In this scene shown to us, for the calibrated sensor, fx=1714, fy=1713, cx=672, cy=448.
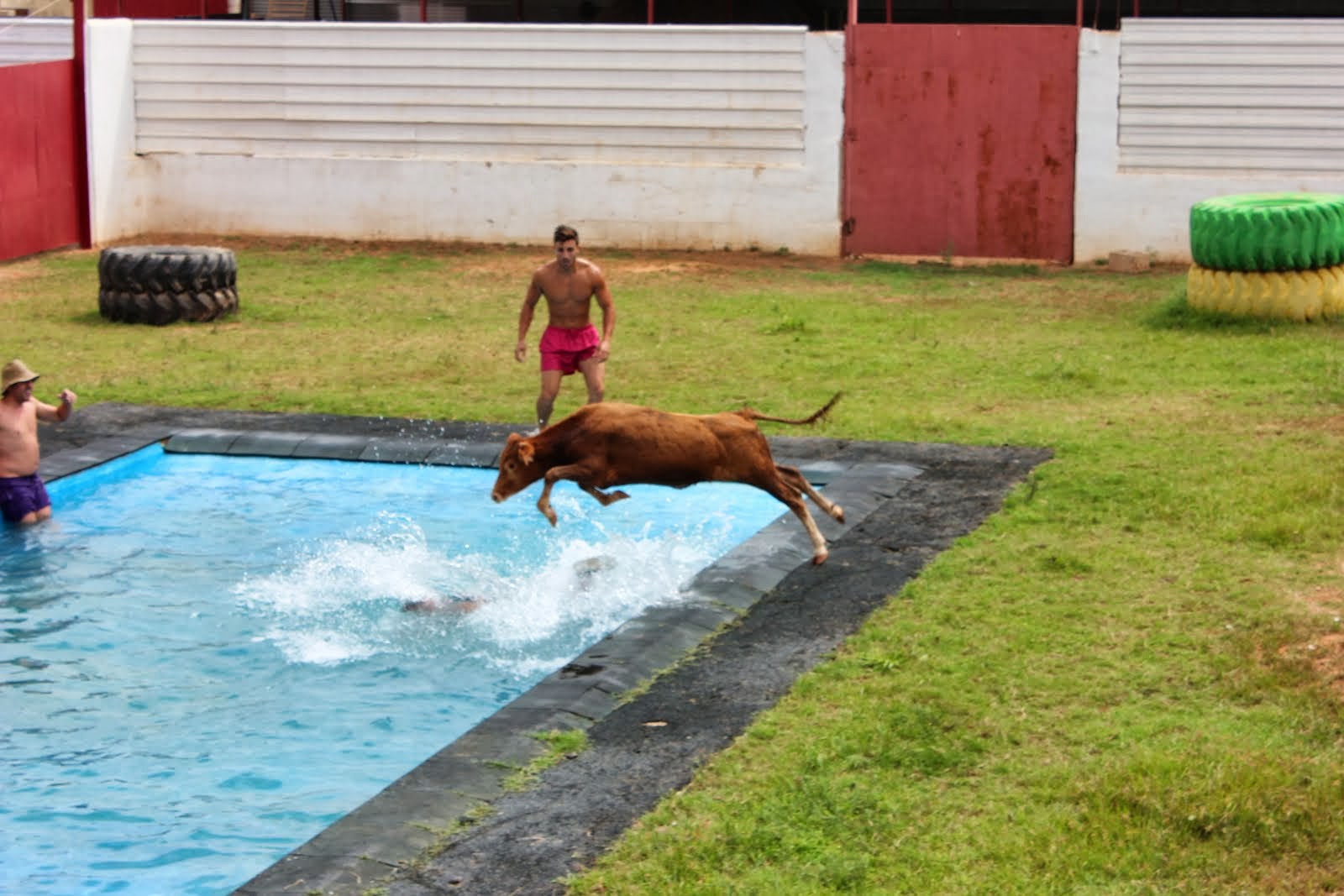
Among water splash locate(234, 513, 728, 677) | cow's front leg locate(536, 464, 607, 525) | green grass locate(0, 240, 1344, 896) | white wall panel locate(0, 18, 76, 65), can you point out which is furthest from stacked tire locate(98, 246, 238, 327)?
cow's front leg locate(536, 464, 607, 525)

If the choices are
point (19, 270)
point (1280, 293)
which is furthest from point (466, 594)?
point (19, 270)

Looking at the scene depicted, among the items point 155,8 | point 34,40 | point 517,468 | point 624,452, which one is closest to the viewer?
point 624,452

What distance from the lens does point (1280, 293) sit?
1583 cm

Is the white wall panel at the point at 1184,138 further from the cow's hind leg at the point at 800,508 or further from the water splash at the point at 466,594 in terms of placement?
the cow's hind leg at the point at 800,508

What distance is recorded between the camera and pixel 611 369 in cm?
1487

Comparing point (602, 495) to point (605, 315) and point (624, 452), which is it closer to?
point (624, 452)

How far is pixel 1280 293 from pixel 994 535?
7296 millimetres

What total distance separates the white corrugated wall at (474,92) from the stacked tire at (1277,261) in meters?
6.57

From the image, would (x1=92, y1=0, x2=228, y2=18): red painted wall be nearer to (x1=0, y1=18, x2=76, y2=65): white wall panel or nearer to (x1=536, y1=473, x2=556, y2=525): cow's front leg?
(x1=0, y1=18, x2=76, y2=65): white wall panel

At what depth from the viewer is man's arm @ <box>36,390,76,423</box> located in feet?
36.6

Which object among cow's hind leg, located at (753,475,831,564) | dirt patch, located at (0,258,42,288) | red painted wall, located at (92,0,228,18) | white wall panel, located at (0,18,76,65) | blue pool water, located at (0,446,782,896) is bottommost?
blue pool water, located at (0,446,782,896)

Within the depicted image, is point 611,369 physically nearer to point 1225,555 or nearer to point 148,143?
Answer: point 1225,555

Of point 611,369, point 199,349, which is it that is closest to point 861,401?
point 611,369

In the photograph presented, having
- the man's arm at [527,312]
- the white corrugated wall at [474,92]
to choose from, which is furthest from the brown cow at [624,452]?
the white corrugated wall at [474,92]
